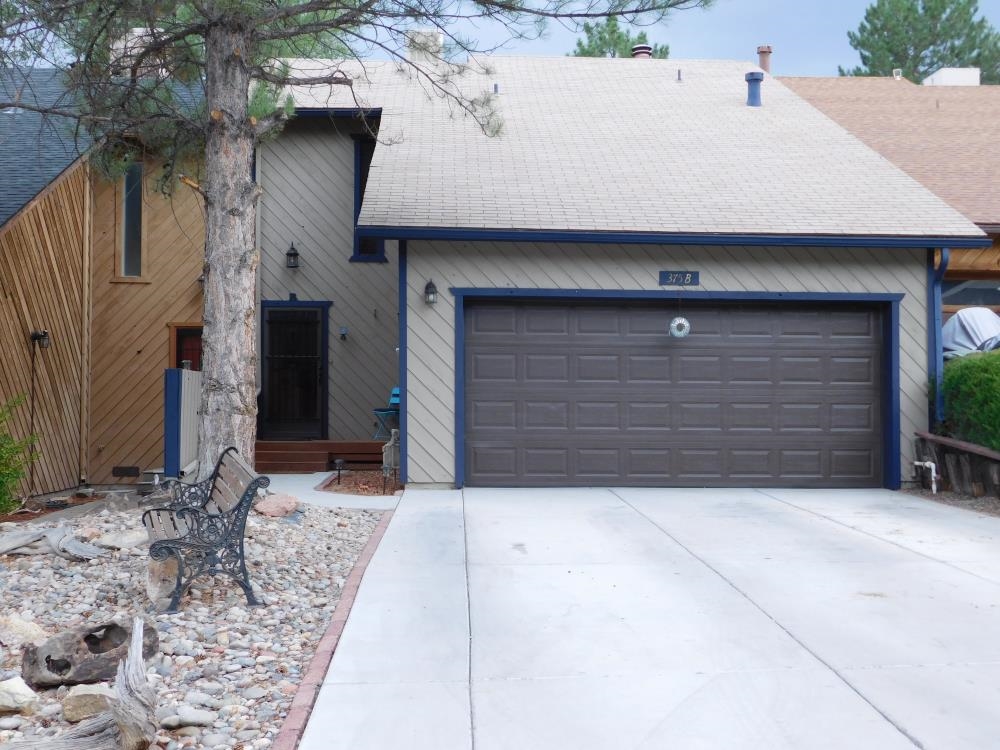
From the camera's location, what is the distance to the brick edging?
369 centimetres

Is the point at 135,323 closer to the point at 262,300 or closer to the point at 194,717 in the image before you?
the point at 262,300

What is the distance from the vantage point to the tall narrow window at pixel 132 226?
13.6 m

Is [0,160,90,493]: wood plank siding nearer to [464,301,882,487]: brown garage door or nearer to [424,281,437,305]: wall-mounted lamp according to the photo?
[424,281,437,305]: wall-mounted lamp

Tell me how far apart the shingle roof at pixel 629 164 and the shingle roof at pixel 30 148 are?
3.51 m

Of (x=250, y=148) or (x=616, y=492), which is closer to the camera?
(x=250, y=148)

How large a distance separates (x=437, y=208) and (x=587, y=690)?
24.3 feet

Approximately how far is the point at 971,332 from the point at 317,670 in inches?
401

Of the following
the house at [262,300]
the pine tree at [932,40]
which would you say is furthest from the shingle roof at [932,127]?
the pine tree at [932,40]

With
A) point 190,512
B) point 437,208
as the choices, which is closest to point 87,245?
point 437,208

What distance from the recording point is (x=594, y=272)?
1070cm

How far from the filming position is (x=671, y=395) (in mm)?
10820

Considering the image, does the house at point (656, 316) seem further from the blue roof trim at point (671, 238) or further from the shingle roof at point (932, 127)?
the shingle roof at point (932, 127)

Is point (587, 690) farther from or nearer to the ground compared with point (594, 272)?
nearer to the ground

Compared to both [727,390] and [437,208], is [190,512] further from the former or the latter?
[727,390]
